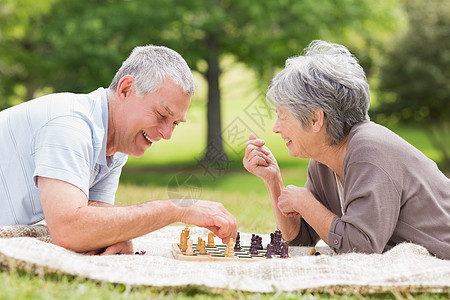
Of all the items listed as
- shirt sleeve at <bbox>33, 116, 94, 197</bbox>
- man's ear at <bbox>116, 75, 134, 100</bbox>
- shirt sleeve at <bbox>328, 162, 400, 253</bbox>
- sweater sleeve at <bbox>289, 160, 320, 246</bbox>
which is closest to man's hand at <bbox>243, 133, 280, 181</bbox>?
sweater sleeve at <bbox>289, 160, 320, 246</bbox>

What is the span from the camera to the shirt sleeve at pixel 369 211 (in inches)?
155

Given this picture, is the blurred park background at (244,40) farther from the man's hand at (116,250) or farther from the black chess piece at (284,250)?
the man's hand at (116,250)

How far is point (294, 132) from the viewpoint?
4449 mm

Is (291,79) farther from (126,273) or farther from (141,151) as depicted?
(126,273)

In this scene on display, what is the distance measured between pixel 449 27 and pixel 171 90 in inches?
726

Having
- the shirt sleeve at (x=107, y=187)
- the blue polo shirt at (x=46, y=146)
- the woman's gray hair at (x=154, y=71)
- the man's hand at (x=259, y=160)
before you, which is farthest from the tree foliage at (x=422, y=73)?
the blue polo shirt at (x=46, y=146)

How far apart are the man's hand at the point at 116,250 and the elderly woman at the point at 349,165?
126 cm

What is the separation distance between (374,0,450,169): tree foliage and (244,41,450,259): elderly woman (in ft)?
54.6

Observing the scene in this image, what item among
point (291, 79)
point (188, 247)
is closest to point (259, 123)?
point (291, 79)

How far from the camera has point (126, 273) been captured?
3.34 meters

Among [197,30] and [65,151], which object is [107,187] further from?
[197,30]

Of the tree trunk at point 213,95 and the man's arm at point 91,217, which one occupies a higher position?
the man's arm at point 91,217

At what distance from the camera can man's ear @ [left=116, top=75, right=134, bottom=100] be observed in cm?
427

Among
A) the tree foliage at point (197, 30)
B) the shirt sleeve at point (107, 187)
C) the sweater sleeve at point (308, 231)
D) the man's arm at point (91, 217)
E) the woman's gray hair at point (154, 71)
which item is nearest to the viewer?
the man's arm at point (91, 217)
